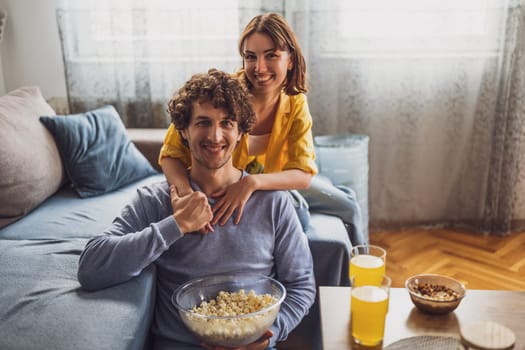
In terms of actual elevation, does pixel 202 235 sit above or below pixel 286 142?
below

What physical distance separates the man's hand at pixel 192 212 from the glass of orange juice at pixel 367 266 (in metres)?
0.39

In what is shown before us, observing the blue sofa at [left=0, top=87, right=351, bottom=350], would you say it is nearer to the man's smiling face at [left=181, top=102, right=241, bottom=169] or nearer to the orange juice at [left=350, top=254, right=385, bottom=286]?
the man's smiling face at [left=181, top=102, right=241, bottom=169]

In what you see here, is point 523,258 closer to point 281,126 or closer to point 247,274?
point 281,126

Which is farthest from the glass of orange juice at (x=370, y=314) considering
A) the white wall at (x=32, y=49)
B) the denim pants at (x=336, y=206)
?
the white wall at (x=32, y=49)

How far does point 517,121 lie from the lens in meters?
2.93

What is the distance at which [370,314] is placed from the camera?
1093 mm

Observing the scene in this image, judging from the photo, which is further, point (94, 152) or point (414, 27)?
point (414, 27)

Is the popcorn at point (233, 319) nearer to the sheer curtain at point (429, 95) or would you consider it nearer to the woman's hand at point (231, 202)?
the woman's hand at point (231, 202)

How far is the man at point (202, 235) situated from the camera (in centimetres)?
136

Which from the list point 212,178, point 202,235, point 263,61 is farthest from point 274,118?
point 202,235

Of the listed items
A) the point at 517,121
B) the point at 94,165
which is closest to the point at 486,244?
the point at 517,121

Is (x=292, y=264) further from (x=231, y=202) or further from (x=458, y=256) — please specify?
(x=458, y=256)

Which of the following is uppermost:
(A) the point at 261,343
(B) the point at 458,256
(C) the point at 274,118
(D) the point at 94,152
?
(C) the point at 274,118

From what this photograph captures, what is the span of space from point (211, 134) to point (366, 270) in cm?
53
